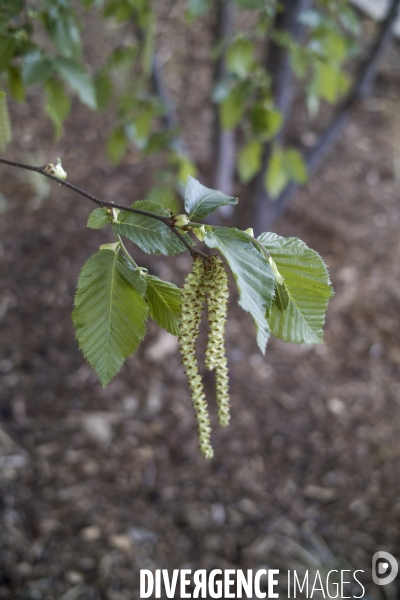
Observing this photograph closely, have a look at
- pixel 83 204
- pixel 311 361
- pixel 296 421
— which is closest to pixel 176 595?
pixel 296 421

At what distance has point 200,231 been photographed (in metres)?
0.59

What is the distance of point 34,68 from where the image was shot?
1.06m

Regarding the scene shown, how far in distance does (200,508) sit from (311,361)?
825 millimetres

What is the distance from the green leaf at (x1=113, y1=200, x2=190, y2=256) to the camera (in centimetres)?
64

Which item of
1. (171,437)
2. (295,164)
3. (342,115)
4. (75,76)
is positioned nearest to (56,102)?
(75,76)

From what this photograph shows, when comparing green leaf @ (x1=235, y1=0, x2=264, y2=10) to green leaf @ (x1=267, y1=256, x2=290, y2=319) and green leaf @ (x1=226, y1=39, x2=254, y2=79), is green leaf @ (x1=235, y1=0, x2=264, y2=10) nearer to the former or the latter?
green leaf @ (x1=226, y1=39, x2=254, y2=79)

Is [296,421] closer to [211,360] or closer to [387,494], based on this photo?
[387,494]

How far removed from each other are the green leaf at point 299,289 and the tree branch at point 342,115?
1.69 meters

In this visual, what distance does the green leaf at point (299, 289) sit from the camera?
625 millimetres

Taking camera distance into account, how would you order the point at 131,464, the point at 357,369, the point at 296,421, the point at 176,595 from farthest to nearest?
the point at 357,369 < the point at 296,421 < the point at 131,464 < the point at 176,595

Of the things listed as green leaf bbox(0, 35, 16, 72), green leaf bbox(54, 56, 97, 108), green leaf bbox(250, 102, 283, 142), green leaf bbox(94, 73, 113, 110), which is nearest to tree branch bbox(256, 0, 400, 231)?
green leaf bbox(250, 102, 283, 142)

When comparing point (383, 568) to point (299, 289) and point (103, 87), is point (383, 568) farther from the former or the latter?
point (103, 87)

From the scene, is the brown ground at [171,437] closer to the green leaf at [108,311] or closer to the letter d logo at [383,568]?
the letter d logo at [383,568]

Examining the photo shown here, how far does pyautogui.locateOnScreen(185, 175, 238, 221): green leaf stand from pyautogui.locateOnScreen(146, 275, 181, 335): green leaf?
0.09 meters
